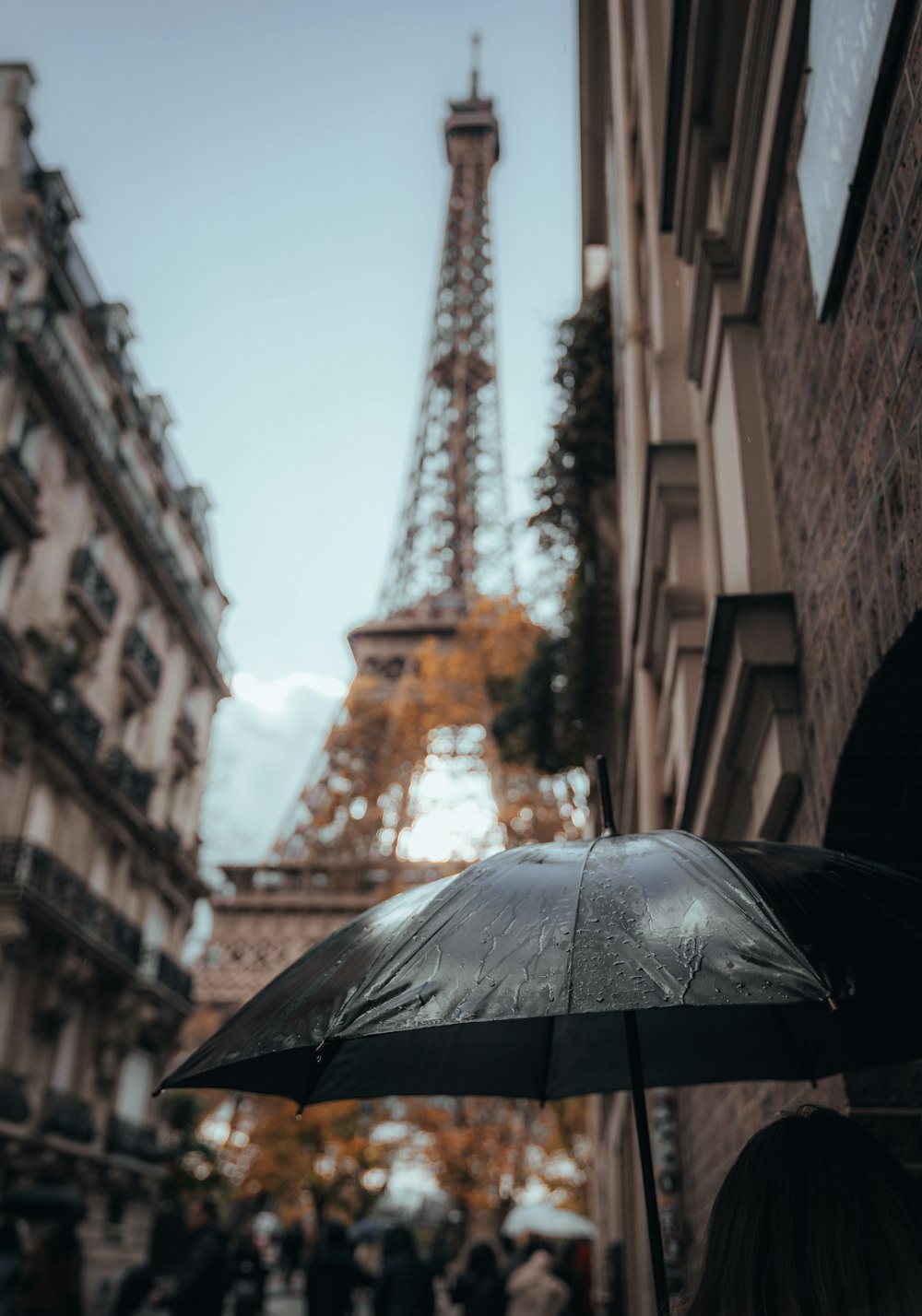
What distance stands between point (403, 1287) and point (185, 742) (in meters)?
20.0

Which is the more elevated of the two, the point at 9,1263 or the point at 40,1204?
the point at 40,1204

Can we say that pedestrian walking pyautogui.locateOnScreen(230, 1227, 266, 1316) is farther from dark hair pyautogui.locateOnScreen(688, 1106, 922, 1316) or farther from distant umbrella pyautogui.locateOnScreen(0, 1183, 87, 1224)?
dark hair pyautogui.locateOnScreen(688, 1106, 922, 1316)

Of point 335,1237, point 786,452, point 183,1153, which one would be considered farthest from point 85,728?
point 786,452

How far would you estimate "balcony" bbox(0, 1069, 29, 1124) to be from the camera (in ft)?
59.1

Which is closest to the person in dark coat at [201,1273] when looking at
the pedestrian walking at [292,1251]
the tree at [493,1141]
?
the tree at [493,1141]

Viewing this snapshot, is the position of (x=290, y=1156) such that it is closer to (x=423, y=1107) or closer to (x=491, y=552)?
(x=423, y=1107)

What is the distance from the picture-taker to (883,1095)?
10.9ft

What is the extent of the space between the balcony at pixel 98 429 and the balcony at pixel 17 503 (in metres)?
1.63

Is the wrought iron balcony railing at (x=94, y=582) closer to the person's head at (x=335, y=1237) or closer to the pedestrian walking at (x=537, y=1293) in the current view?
the person's head at (x=335, y=1237)

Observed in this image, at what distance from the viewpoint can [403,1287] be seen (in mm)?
8734

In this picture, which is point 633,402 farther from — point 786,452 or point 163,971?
point 163,971

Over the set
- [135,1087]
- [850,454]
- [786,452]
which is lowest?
[850,454]

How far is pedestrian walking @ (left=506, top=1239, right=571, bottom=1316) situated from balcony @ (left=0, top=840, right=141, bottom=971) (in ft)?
38.2

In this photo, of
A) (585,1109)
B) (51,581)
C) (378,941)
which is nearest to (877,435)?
(378,941)
